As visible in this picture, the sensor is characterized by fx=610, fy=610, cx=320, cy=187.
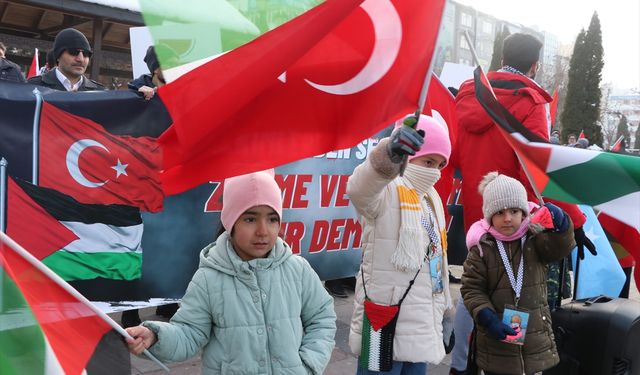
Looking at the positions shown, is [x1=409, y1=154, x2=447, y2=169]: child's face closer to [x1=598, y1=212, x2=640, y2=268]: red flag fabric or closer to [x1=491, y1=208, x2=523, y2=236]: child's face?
[x1=491, y1=208, x2=523, y2=236]: child's face

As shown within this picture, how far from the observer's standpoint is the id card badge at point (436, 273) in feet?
10.1

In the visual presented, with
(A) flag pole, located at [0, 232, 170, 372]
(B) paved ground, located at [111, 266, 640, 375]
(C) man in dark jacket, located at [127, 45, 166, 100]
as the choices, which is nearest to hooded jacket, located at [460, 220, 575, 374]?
(B) paved ground, located at [111, 266, 640, 375]

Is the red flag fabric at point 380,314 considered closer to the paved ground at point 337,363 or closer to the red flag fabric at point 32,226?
the paved ground at point 337,363

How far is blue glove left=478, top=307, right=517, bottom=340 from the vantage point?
10.4 ft

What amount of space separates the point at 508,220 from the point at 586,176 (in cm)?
149

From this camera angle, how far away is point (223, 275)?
A: 240 centimetres

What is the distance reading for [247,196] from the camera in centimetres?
240

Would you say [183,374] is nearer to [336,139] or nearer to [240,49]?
[336,139]

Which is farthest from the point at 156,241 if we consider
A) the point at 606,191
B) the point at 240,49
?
the point at 606,191

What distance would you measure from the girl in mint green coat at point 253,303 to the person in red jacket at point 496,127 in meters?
1.80

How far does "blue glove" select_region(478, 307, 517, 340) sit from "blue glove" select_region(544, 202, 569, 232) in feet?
1.87

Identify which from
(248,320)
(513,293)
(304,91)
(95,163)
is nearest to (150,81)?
(95,163)

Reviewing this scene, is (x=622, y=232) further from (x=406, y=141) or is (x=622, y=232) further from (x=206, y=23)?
(x=206, y=23)

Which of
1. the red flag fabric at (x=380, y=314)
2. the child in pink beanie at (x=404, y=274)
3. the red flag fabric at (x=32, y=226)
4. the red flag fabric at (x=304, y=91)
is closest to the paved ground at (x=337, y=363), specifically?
the red flag fabric at (x=32, y=226)
